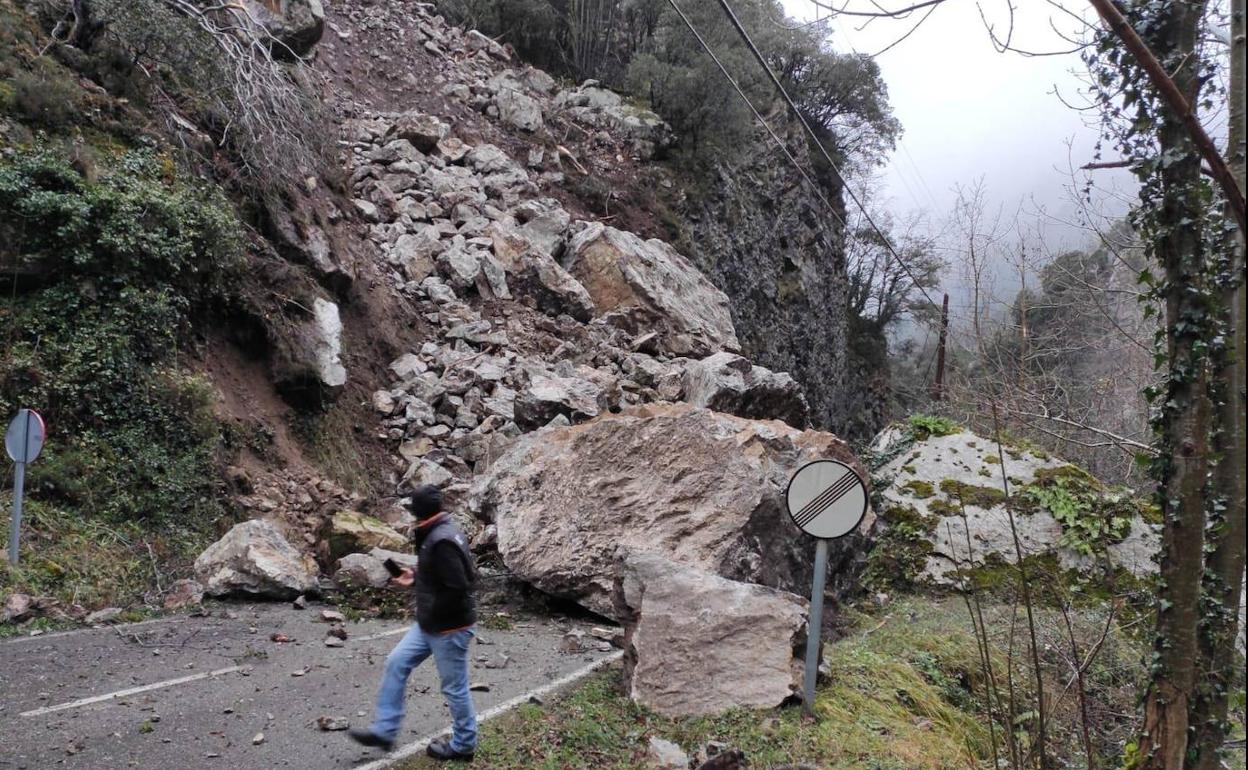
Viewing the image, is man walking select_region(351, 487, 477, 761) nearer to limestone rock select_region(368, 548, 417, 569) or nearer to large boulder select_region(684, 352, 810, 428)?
limestone rock select_region(368, 548, 417, 569)

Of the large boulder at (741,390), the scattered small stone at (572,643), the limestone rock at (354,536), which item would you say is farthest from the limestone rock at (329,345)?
the scattered small stone at (572,643)

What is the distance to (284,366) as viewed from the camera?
13.0 m

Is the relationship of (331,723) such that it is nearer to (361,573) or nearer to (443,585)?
(443,585)

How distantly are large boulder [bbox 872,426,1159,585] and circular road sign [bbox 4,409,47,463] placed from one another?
36.9ft

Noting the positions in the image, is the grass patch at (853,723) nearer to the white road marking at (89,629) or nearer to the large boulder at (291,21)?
the white road marking at (89,629)

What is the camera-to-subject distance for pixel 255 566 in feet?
28.9

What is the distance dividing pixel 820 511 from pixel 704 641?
141 cm

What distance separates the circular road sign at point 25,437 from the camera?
8219 millimetres

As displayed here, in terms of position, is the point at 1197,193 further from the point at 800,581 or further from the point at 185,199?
the point at 185,199

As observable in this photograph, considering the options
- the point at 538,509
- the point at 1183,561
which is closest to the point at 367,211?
the point at 538,509

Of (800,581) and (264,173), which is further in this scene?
(264,173)

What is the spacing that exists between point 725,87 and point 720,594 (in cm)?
2411

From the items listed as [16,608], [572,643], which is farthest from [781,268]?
[16,608]

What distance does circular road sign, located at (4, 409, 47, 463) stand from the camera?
8.22 metres
